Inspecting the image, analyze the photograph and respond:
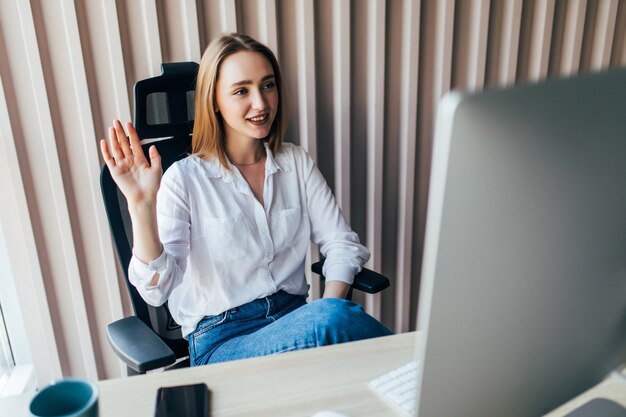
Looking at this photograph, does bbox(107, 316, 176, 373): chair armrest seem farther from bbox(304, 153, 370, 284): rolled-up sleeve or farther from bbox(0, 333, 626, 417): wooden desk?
bbox(304, 153, 370, 284): rolled-up sleeve

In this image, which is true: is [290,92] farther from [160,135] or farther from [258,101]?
[160,135]

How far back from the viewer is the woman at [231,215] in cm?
121

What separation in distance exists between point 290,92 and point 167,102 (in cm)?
48

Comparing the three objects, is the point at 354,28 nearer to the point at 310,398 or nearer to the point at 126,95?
the point at 126,95

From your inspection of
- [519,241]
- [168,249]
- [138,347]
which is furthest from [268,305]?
[519,241]

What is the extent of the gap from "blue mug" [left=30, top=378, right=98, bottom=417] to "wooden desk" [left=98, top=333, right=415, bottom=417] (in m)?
0.15

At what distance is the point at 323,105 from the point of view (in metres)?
1.78

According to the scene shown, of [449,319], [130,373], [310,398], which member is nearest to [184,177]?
[130,373]

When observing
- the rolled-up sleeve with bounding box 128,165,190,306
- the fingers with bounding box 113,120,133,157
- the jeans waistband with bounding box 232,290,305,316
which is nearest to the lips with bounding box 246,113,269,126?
the rolled-up sleeve with bounding box 128,165,190,306

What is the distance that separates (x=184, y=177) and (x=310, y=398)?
30.9 inches

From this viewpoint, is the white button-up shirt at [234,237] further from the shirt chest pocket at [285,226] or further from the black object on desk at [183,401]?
the black object on desk at [183,401]

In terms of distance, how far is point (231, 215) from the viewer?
4.65ft

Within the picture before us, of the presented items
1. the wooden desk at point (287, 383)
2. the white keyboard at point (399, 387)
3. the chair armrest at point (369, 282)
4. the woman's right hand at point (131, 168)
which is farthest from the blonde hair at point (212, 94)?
the white keyboard at point (399, 387)

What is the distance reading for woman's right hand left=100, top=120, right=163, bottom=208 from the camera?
1172 millimetres
